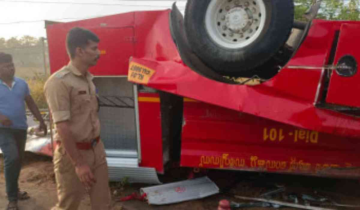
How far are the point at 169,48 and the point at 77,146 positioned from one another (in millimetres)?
1411

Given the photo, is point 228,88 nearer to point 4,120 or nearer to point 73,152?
point 73,152

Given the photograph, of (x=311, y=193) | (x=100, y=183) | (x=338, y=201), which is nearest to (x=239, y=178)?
(x=311, y=193)

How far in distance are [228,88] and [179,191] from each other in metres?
1.38

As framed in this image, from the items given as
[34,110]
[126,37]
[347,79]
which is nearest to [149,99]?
[126,37]

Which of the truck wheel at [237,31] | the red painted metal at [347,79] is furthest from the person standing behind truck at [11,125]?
the red painted metal at [347,79]

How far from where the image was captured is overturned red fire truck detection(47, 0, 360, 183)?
240 cm

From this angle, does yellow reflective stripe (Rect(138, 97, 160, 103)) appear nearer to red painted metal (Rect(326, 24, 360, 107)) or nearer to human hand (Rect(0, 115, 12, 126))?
human hand (Rect(0, 115, 12, 126))

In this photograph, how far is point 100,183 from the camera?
2.25 metres

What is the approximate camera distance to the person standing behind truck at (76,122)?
1926 mm

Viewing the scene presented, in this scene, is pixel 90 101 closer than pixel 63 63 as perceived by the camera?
Yes

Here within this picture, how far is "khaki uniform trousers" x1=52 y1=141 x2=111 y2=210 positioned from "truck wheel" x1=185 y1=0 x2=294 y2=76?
124cm

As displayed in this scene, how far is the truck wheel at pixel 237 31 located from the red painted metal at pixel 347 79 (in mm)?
417

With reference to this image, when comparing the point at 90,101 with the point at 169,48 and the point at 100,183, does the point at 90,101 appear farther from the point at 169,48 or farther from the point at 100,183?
the point at 169,48

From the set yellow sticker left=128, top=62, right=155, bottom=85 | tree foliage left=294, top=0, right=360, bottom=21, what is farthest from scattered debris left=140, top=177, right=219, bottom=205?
tree foliage left=294, top=0, right=360, bottom=21
